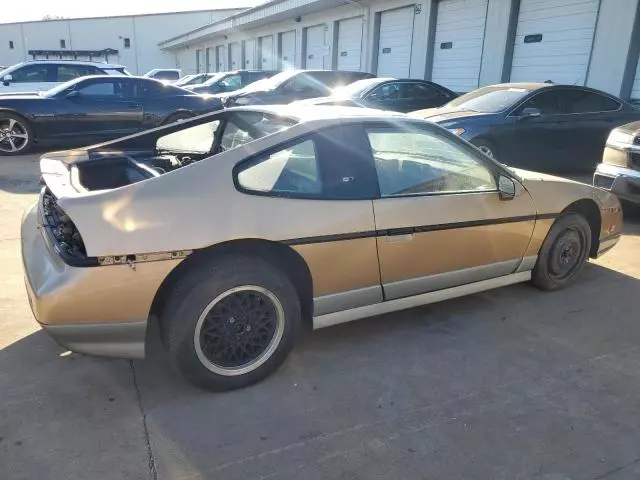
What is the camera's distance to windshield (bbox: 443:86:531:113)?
8047 mm

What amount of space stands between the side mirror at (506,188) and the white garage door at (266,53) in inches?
998

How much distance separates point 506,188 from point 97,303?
2.59 meters

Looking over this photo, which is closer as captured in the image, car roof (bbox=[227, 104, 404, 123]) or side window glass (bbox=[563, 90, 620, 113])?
car roof (bbox=[227, 104, 404, 123])

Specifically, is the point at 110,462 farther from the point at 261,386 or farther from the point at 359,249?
the point at 359,249

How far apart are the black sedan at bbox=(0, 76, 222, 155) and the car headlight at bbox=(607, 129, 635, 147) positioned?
7.82 m

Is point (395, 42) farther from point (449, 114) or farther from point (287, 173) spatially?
point (287, 173)

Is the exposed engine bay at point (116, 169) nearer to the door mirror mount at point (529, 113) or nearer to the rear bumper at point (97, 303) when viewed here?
the rear bumper at point (97, 303)

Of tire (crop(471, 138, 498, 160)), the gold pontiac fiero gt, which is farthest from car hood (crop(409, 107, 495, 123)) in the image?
the gold pontiac fiero gt

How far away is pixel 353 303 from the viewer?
10.1ft

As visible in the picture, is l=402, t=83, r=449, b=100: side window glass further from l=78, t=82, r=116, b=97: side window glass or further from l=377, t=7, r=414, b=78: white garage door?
l=78, t=82, r=116, b=97: side window glass

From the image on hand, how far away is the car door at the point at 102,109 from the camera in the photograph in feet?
31.6

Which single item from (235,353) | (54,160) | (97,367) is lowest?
(97,367)

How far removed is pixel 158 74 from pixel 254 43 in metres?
5.59

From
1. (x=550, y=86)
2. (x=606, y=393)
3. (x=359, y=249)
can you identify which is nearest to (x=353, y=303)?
(x=359, y=249)
